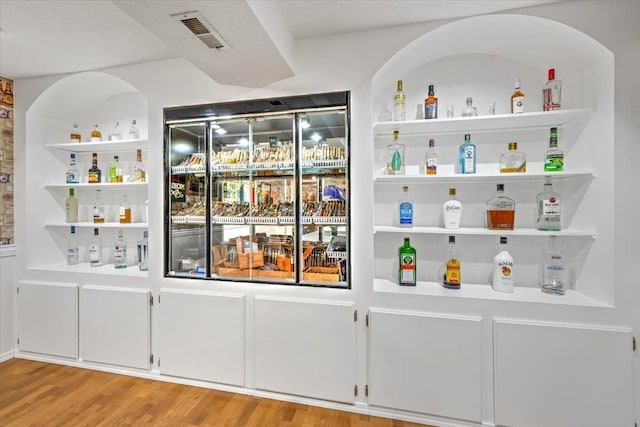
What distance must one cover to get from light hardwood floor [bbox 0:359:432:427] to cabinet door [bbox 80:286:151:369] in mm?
160

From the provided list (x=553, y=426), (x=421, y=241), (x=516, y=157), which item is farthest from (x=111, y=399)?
(x=516, y=157)

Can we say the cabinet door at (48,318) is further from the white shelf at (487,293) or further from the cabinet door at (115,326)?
the white shelf at (487,293)

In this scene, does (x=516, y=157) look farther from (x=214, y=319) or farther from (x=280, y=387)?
(x=214, y=319)

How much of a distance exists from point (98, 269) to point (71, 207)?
29.0 inches

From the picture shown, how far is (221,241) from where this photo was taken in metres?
2.30

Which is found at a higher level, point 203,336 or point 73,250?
point 73,250

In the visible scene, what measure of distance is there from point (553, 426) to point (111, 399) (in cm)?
282

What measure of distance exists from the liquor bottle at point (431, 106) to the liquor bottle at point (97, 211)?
2.91m

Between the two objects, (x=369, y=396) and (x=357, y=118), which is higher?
(x=357, y=118)

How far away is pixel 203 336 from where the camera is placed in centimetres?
215

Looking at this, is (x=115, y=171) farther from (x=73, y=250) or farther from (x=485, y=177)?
(x=485, y=177)

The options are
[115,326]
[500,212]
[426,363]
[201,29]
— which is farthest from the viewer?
[115,326]

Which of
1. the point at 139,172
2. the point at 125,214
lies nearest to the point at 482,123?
the point at 139,172

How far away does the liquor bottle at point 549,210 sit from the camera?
183cm
